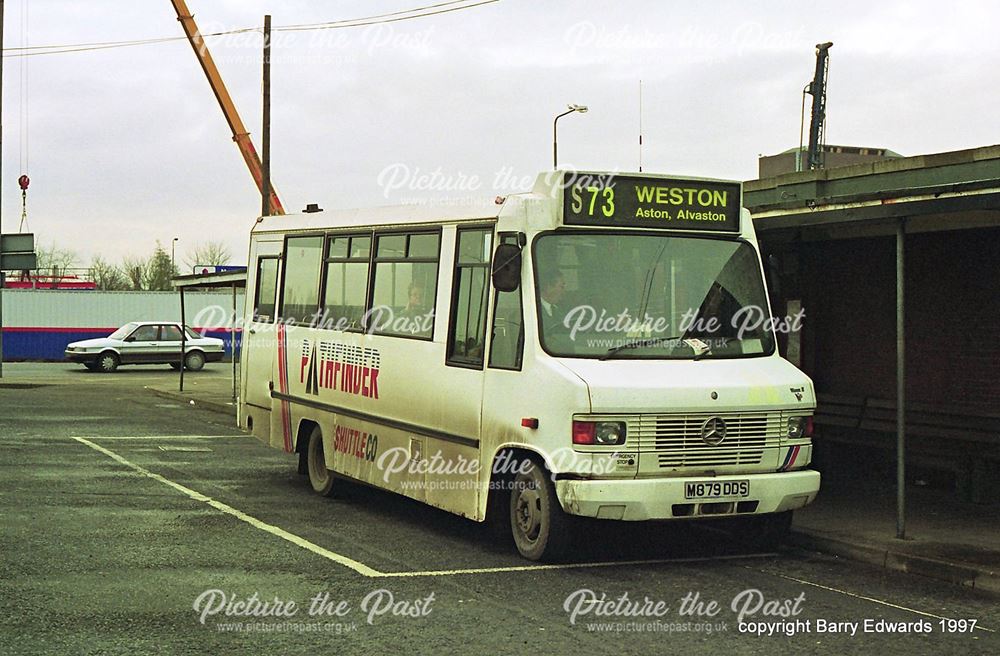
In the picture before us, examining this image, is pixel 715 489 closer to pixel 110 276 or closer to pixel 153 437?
pixel 153 437

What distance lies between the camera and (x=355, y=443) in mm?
11945

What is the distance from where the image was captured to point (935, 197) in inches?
377

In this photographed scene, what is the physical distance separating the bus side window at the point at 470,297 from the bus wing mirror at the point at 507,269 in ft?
1.98

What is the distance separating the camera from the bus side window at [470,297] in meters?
10.1

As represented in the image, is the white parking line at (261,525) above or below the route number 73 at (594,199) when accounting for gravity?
below

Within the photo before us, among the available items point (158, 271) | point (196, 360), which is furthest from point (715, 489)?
point (158, 271)

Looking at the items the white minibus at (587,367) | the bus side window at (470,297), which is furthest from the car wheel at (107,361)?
the bus side window at (470,297)

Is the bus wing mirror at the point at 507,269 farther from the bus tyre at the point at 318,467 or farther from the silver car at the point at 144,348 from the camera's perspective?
the silver car at the point at 144,348

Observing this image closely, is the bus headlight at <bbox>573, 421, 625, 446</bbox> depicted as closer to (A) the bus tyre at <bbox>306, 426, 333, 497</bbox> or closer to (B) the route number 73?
(B) the route number 73

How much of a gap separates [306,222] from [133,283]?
9130 cm

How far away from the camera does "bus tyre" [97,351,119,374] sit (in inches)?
1538

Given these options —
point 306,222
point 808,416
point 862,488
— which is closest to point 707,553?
point 808,416

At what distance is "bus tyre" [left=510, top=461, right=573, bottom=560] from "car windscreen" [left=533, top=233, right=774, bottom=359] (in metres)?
0.94

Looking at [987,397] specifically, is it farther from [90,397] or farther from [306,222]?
[90,397]
